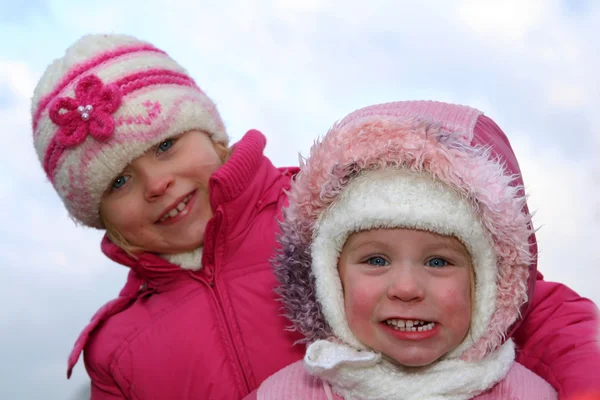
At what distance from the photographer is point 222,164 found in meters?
2.21

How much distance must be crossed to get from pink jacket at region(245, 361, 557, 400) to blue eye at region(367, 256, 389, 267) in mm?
319

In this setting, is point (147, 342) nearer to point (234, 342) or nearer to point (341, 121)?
point (234, 342)

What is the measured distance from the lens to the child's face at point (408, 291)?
1567mm

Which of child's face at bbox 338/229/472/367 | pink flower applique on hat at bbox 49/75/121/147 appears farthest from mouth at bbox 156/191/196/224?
child's face at bbox 338/229/472/367

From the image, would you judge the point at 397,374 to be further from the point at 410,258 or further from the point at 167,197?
the point at 167,197

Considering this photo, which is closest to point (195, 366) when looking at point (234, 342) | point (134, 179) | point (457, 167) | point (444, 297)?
point (234, 342)

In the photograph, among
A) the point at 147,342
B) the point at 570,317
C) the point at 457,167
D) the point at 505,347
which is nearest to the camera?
the point at 457,167

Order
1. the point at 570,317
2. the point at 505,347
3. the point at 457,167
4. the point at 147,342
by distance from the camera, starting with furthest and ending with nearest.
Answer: the point at 147,342 < the point at 570,317 < the point at 505,347 < the point at 457,167

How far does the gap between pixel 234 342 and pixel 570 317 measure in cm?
87

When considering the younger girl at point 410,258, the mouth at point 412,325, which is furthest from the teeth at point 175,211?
the mouth at point 412,325

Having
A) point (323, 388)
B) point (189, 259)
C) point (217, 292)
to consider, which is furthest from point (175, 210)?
point (323, 388)

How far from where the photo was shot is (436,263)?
160 cm

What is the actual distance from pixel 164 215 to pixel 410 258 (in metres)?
0.81

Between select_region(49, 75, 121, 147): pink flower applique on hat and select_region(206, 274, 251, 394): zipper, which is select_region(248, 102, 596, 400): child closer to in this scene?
select_region(206, 274, 251, 394): zipper
